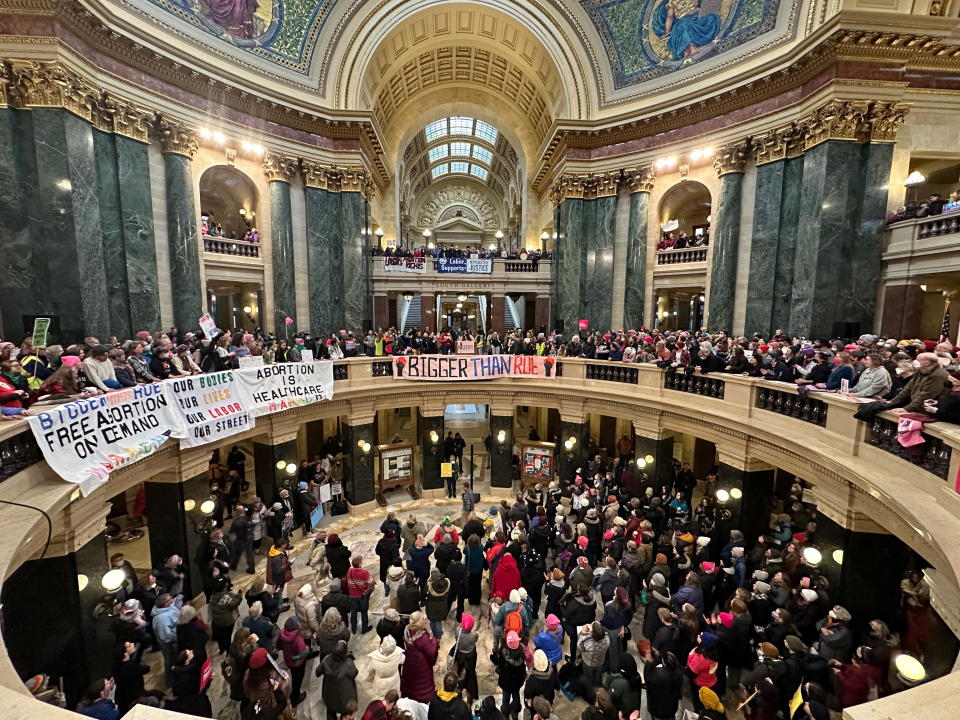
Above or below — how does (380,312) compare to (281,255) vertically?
below

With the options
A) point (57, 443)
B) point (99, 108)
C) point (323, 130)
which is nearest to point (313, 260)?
point (323, 130)

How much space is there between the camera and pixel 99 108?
12539 mm

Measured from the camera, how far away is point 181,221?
14.9m

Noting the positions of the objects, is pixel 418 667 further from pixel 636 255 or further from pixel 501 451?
pixel 636 255

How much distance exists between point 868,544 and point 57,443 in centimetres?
1158

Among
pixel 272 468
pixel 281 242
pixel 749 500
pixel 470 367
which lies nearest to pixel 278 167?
pixel 281 242

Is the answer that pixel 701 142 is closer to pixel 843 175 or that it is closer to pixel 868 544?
pixel 843 175

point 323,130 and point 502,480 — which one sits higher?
point 323,130

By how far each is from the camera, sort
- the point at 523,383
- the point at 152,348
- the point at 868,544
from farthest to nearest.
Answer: the point at 523,383 → the point at 152,348 → the point at 868,544

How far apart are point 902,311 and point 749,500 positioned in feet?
28.2

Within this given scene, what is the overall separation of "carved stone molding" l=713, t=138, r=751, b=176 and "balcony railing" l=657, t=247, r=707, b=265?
2951 mm

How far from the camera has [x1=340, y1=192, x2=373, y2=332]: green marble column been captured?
19.3 metres

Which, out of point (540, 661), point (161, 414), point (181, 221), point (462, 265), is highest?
point (181, 221)

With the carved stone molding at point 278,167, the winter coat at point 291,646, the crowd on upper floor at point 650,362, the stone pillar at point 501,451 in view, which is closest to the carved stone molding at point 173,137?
the carved stone molding at point 278,167
